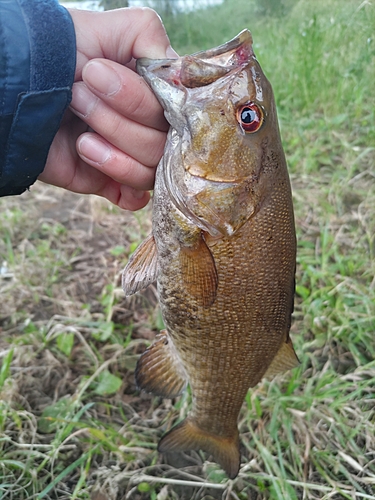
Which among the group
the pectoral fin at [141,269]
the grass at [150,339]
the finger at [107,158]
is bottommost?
the grass at [150,339]

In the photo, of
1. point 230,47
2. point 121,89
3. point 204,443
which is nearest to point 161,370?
point 204,443

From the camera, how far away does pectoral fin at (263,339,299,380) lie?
165 cm

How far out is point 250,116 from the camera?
4.35 feet

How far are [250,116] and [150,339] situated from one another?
5.03 feet

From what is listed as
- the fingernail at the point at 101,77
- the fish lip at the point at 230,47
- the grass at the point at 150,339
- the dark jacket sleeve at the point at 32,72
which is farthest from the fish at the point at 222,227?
the grass at the point at 150,339

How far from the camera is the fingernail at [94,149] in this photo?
57.3 inches

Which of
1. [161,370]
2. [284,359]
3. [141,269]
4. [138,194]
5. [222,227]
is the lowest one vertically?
[161,370]

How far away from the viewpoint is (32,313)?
103 inches

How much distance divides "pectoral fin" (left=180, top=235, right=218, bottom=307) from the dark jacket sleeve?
588 mm

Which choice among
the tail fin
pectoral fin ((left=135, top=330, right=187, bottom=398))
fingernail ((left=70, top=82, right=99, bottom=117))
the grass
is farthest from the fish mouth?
the grass

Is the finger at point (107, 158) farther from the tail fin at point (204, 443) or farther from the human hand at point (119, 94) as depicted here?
the tail fin at point (204, 443)

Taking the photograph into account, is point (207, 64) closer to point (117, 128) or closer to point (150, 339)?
point (117, 128)

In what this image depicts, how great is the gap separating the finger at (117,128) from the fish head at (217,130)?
0.10 metres

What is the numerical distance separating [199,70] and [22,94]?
0.52 meters
